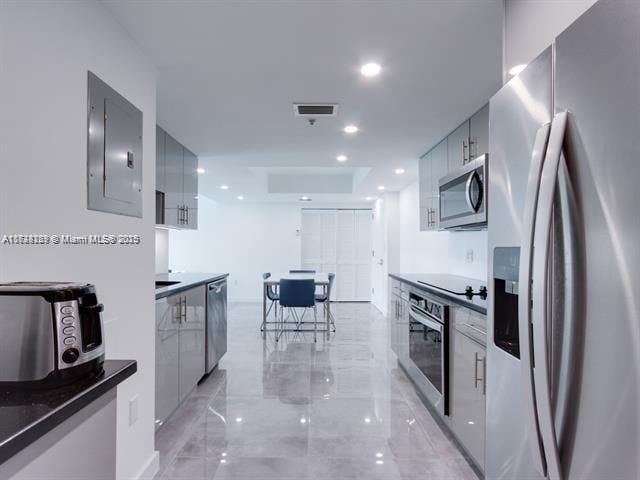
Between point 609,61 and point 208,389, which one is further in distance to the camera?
point 208,389

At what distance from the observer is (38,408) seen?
0.77m

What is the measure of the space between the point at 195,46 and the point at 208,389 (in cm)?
264

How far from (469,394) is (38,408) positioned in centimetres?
201

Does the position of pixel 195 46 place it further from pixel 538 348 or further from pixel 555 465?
pixel 555 465

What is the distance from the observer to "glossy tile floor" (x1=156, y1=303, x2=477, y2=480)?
7.06 ft

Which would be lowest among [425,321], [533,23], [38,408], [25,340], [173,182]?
[425,321]

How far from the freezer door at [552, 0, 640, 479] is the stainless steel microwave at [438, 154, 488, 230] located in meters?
1.77

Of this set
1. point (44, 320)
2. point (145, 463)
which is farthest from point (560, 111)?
point (145, 463)

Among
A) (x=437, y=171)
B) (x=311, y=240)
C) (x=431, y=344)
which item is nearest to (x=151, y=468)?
(x=431, y=344)

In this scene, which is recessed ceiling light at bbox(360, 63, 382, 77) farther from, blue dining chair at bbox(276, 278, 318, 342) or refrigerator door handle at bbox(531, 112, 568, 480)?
blue dining chair at bbox(276, 278, 318, 342)

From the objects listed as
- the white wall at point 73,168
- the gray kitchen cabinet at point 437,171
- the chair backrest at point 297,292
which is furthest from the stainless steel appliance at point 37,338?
the chair backrest at point 297,292

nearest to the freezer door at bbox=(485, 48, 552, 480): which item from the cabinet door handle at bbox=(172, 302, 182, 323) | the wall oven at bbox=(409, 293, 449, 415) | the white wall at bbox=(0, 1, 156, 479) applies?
the wall oven at bbox=(409, 293, 449, 415)

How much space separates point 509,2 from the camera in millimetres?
1407

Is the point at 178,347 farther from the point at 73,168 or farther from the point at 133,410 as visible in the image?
the point at 73,168
